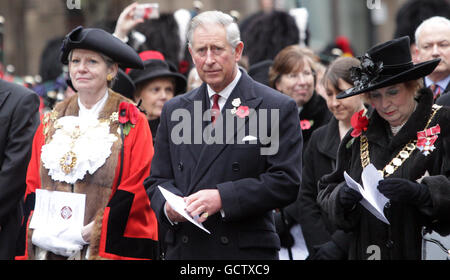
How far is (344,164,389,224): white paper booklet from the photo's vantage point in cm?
550

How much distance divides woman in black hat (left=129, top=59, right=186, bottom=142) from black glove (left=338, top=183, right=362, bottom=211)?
2840 millimetres

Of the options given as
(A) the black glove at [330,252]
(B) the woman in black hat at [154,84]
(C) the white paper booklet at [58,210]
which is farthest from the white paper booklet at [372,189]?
(B) the woman in black hat at [154,84]

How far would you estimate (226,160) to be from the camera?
577 cm

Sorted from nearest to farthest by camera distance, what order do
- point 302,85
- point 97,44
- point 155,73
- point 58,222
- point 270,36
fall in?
1. point 58,222
2. point 97,44
3. point 302,85
4. point 155,73
5. point 270,36

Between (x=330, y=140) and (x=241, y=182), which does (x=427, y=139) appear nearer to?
(x=241, y=182)

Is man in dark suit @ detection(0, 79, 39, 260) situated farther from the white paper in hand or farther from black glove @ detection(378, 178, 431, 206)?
black glove @ detection(378, 178, 431, 206)

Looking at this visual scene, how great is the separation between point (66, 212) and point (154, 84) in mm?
2266

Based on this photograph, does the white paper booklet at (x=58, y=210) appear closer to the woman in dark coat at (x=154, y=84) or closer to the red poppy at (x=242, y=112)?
the red poppy at (x=242, y=112)

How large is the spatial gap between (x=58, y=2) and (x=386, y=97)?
15.5m

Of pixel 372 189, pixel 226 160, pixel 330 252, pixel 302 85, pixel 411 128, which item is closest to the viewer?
pixel 372 189

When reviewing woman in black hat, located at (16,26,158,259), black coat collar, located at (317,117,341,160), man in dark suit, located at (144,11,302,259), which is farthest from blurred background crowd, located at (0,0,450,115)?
man in dark suit, located at (144,11,302,259)

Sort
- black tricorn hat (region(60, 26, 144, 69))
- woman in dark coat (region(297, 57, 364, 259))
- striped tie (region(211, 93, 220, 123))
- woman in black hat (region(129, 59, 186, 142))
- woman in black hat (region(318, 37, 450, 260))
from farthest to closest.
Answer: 1. woman in black hat (region(129, 59, 186, 142))
2. woman in dark coat (region(297, 57, 364, 259))
3. black tricorn hat (region(60, 26, 144, 69))
4. striped tie (region(211, 93, 220, 123))
5. woman in black hat (region(318, 37, 450, 260))

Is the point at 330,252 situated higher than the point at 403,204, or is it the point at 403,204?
the point at 403,204

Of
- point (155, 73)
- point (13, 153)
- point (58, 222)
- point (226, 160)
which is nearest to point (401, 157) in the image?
point (226, 160)
